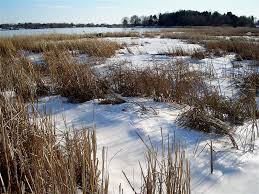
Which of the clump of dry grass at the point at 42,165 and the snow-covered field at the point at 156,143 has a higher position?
the clump of dry grass at the point at 42,165

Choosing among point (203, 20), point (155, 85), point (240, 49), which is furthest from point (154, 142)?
point (203, 20)

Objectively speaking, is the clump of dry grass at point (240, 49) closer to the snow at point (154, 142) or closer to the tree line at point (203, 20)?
the snow at point (154, 142)

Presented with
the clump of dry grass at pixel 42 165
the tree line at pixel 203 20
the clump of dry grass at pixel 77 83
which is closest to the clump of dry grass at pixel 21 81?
the clump of dry grass at pixel 77 83

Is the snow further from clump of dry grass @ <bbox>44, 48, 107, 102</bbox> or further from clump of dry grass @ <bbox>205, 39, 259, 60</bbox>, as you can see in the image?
clump of dry grass @ <bbox>205, 39, 259, 60</bbox>

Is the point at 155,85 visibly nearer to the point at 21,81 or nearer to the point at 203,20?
the point at 21,81

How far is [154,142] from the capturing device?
3.33 metres

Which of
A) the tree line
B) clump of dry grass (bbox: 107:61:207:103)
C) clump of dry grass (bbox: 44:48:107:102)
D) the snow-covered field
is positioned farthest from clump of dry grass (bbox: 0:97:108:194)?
the tree line

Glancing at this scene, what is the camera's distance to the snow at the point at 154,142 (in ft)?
8.71

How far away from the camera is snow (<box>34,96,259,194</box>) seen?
266cm

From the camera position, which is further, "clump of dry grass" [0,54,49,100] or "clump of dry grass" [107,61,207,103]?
"clump of dry grass" [107,61,207,103]

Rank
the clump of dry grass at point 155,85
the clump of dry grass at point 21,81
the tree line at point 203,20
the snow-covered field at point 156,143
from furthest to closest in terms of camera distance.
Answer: the tree line at point 203,20 < the clump of dry grass at point 155,85 < the clump of dry grass at point 21,81 < the snow-covered field at point 156,143

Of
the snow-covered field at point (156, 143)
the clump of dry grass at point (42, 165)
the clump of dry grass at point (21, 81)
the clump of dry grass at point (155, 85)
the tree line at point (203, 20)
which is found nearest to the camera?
the clump of dry grass at point (42, 165)

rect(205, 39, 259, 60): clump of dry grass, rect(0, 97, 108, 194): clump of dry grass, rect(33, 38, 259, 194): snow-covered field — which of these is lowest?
rect(33, 38, 259, 194): snow-covered field

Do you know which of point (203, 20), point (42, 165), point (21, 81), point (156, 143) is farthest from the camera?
point (203, 20)
